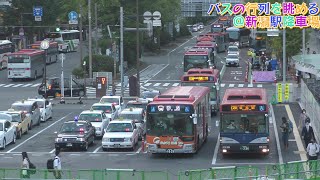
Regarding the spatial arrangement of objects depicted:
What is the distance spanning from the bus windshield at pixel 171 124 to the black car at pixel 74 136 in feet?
14.7

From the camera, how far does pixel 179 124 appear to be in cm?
3884

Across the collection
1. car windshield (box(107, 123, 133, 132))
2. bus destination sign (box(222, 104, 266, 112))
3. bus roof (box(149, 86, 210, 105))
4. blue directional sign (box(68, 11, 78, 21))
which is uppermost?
blue directional sign (box(68, 11, 78, 21))

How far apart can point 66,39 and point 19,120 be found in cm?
6996

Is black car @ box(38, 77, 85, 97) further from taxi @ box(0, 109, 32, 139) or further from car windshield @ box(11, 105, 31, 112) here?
taxi @ box(0, 109, 32, 139)

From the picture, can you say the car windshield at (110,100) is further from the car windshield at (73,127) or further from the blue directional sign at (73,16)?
the blue directional sign at (73,16)

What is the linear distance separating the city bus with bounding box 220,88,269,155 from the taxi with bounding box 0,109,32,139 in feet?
42.7

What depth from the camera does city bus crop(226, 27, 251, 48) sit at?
122062mm

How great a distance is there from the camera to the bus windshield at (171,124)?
3878 cm

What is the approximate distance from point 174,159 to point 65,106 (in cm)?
2479

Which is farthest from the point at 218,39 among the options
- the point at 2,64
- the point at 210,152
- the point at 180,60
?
the point at 210,152

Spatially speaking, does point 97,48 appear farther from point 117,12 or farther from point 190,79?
point 190,79

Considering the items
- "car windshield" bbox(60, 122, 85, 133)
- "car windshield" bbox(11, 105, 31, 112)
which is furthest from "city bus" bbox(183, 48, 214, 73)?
"car windshield" bbox(60, 122, 85, 133)

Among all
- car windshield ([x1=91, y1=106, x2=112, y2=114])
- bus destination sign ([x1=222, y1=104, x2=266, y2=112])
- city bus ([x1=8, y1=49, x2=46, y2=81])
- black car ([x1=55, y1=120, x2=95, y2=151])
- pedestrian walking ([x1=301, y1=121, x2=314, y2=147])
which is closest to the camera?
bus destination sign ([x1=222, y1=104, x2=266, y2=112])

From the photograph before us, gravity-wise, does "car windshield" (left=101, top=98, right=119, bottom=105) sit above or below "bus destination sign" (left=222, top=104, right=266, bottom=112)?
below
